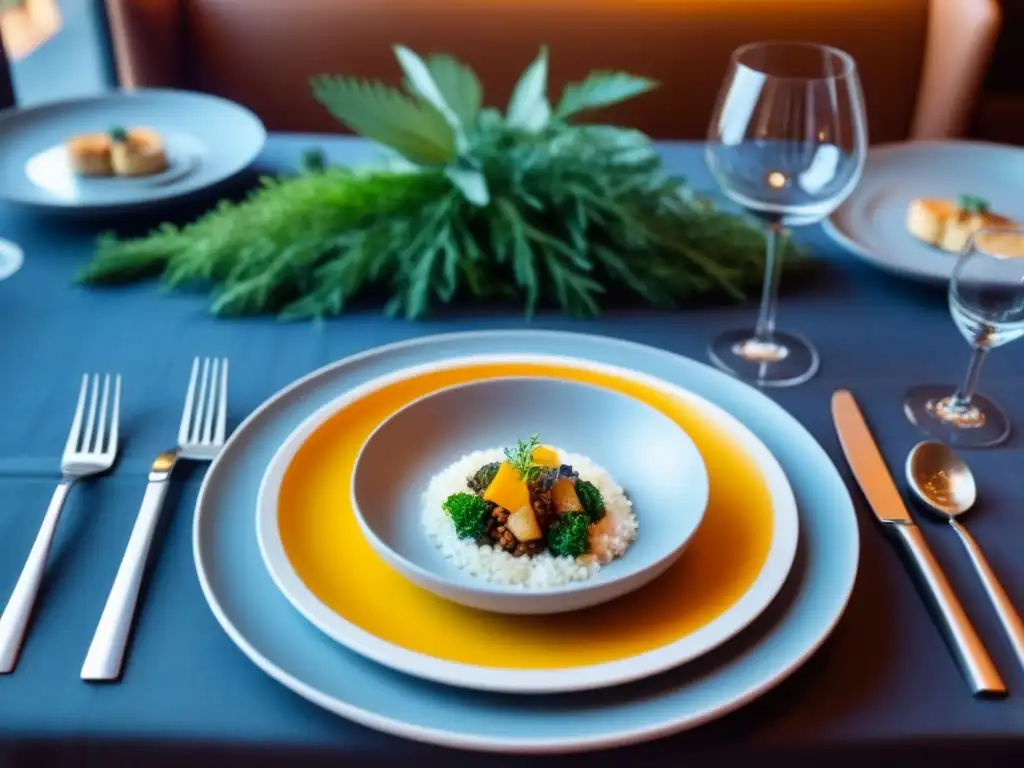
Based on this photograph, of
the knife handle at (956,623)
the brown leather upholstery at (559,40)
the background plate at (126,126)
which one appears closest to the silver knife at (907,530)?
the knife handle at (956,623)

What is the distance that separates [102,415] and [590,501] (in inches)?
16.4

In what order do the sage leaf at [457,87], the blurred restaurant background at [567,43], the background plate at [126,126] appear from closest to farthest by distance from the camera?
the sage leaf at [457,87] < the background plate at [126,126] < the blurred restaurant background at [567,43]

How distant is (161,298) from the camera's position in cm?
98

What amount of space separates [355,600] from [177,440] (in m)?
0.26

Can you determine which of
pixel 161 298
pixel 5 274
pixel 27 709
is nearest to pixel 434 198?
pixel 161 298

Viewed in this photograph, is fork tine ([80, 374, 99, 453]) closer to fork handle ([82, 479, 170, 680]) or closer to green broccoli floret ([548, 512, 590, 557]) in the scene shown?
fork handle ([82, 479, 170, 680])

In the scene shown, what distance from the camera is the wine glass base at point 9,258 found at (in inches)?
39.8

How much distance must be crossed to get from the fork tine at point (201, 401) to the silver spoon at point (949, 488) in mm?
559

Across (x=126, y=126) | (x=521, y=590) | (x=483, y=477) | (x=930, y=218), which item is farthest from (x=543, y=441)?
(x=126, y=126)

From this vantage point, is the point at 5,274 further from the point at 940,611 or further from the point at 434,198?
the point at 940,611

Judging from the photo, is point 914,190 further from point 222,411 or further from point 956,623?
point 222,411

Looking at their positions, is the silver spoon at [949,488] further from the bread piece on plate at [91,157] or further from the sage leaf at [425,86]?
the bread piece on plate at [91,157]

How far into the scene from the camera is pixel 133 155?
3.76 ft

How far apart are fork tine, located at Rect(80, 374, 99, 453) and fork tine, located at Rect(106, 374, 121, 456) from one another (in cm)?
1
